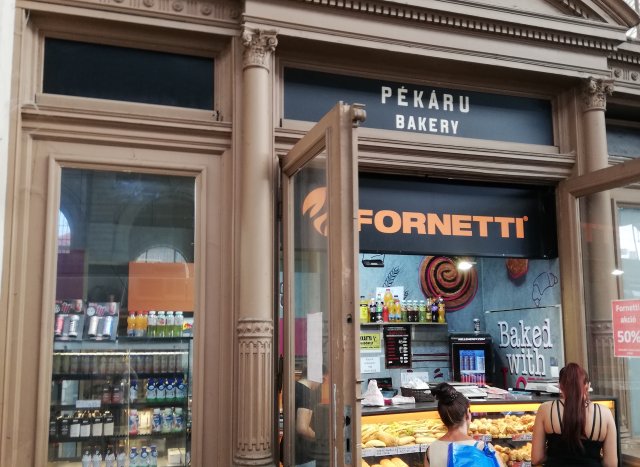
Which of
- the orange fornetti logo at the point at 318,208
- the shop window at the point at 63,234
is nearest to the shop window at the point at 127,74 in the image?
the shop window at the point at 63,234

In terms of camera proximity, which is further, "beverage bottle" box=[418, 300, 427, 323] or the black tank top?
"beverage bottle" box=[418, 300, 427, 323]

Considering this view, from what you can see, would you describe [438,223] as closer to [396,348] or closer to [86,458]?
[86,458]

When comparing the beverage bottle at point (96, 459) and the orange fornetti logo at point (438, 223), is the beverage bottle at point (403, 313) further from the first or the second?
the beverage bottle at point (96, 459)

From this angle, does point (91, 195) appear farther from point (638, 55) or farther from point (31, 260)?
point (638, 55)

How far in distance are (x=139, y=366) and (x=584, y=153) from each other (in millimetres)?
4267

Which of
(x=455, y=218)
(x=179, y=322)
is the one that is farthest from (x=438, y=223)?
(x=179, y=322)

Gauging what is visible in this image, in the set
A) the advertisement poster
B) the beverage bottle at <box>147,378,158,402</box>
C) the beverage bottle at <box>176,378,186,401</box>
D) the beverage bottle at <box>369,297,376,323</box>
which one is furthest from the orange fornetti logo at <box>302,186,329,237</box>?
the beverage bottle at <box>369,297,376,323</box>

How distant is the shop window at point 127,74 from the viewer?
4699 mm

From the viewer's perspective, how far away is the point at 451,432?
3.75 m

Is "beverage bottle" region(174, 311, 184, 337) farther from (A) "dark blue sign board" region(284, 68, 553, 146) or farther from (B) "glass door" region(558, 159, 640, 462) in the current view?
(B) "glass door" region(558, 159, 640, 462)

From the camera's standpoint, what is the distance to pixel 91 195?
15.3 ft

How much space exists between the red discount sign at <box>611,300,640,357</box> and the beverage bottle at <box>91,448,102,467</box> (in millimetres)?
4184

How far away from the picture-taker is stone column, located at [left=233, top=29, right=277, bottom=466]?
4.45 metres

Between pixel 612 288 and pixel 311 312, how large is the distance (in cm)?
302
